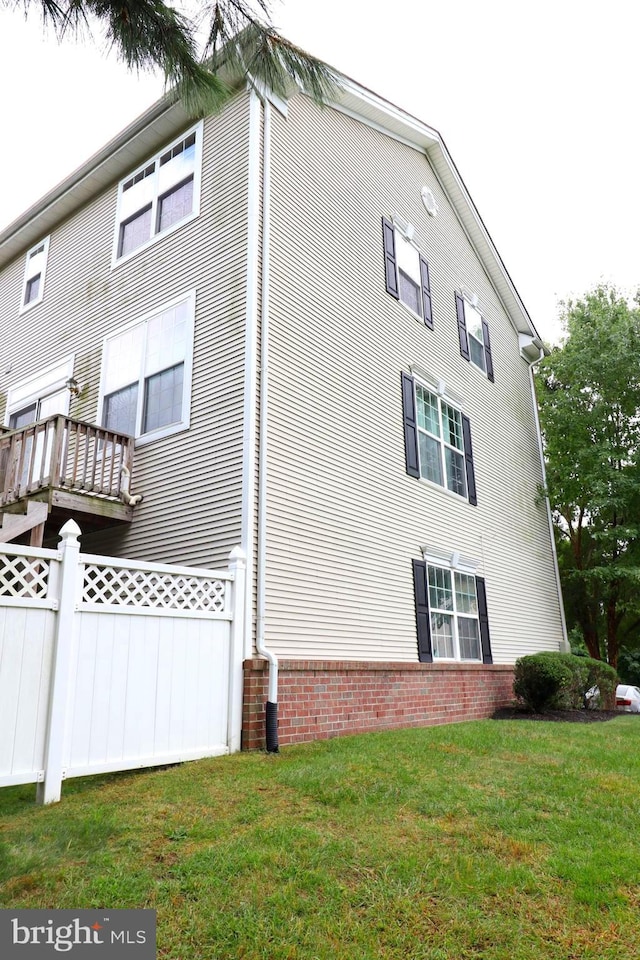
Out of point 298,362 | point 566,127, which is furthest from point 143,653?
point 566,127

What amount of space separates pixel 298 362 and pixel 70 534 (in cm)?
416

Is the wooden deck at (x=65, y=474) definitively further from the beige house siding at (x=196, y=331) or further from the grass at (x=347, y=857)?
the grass at (x=347, y=857)

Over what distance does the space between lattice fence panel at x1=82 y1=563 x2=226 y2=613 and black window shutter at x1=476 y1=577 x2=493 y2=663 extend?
6.38 meters

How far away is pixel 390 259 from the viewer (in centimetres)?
1156

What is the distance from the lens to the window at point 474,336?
1375 cm

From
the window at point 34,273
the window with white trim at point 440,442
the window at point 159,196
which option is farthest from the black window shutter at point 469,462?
the window at point 34,273

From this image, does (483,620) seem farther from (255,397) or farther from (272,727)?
(255,397)

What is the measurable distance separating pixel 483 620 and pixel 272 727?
6.13 metres

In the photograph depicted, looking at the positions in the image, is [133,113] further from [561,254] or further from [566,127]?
[561,254]

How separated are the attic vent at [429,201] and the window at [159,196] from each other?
5.45m

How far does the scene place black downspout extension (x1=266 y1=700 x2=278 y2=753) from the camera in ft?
20.9

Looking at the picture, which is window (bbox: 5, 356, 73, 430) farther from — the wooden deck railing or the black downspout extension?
the black downspout extension

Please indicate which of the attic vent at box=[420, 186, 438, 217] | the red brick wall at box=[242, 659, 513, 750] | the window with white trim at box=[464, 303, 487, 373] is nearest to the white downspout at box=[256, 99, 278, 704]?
the red brick wall at box=[242, 659, 513, 750]

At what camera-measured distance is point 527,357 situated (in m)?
17.5
